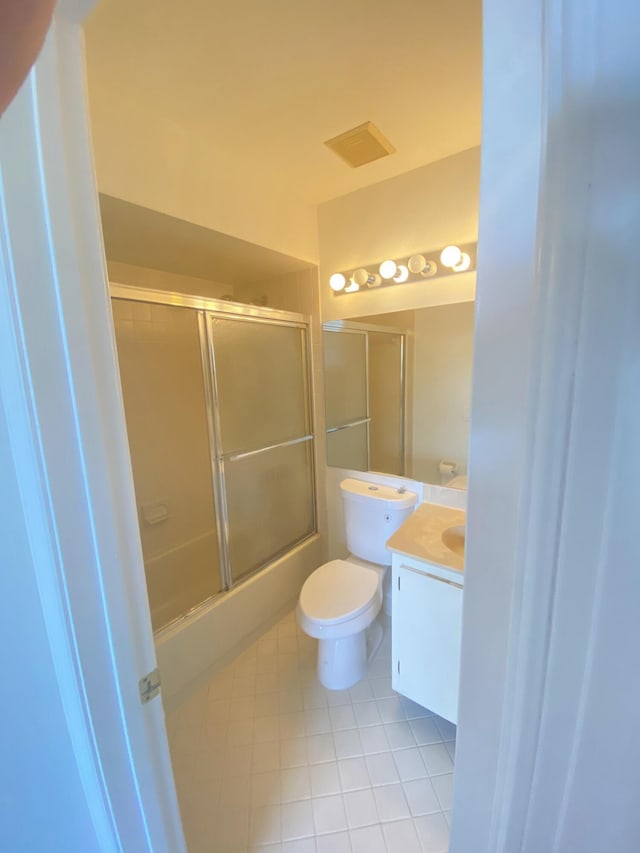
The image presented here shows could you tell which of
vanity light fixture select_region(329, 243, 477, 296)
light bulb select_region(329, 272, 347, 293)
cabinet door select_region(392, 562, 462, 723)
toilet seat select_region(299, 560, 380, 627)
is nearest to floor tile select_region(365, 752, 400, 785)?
cabinet door select_region(392, 562, 462, 723)

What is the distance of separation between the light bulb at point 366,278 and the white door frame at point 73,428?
1.55 m

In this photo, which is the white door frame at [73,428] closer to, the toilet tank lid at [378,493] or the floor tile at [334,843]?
the floor tile at [334,843]

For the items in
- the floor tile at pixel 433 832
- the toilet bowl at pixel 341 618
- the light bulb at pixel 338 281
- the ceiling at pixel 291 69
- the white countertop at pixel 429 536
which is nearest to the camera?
the ceiling at pixel 291 69

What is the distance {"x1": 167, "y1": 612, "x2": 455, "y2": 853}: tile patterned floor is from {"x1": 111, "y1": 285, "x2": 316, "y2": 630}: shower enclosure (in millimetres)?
525

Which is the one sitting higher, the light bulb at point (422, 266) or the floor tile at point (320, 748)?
the light bulb at point (422, 266)

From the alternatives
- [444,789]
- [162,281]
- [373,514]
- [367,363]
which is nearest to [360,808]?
[444,789]

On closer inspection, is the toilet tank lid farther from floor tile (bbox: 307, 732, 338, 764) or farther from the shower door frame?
floor tile (bbox: 307, 732, 338, 764)

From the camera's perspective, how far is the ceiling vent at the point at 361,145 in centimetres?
147

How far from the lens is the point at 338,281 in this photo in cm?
209

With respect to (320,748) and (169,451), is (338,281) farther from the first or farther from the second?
(320,748)

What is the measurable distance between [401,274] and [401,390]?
657 mm

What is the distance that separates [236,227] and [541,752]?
1.99 meters

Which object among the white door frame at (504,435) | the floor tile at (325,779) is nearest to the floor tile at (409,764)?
the floor tile at (325,779)

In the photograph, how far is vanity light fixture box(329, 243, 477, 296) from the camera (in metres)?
1.69
